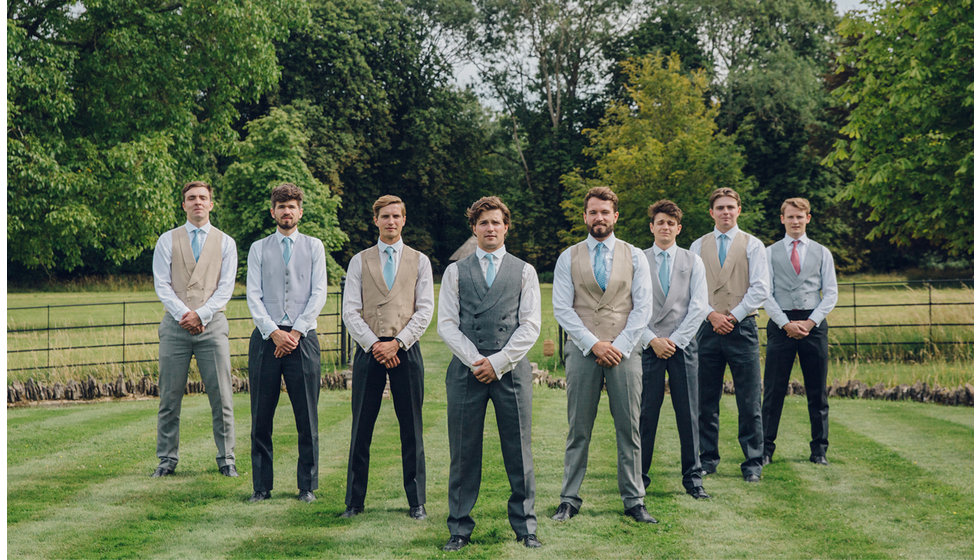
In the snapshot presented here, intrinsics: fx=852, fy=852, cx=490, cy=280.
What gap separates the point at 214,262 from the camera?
6.54 metres

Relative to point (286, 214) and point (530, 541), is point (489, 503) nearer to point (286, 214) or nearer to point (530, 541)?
point (530, 541)

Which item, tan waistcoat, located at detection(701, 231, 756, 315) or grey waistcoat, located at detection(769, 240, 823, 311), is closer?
tan waistcoat, located at detection(701, 231, 756, 315)

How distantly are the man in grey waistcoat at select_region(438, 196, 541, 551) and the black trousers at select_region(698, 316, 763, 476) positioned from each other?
85.6 inches

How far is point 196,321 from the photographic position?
641 cm

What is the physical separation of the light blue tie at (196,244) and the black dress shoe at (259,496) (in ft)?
6.16

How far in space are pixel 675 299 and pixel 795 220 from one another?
163 cm

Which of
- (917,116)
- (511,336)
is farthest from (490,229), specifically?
(917,116)

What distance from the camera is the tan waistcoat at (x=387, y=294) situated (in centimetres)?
537

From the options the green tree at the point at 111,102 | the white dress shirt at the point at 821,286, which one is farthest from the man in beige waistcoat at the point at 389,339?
the green tree at the point at 111,102

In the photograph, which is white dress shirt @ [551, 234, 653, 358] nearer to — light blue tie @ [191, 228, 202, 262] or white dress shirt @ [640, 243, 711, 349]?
white dress shirt @ [640, 243, 711, 349]

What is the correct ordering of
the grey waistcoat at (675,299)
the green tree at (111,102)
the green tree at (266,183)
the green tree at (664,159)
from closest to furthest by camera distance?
the grey waistcoat at (675,299)
the green tree at (111,102)
the green tree at (664,159)
the green tree at (266,183)

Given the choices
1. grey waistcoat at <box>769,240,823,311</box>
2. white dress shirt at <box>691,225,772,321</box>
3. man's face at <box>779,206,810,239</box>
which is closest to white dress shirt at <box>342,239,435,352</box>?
white dress shirt at <box>691,225,772,321</box>

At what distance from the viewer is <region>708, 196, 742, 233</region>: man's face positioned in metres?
6.59

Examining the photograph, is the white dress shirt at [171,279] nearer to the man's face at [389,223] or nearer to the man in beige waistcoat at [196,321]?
the man in beige waistcoat at [196,321]
